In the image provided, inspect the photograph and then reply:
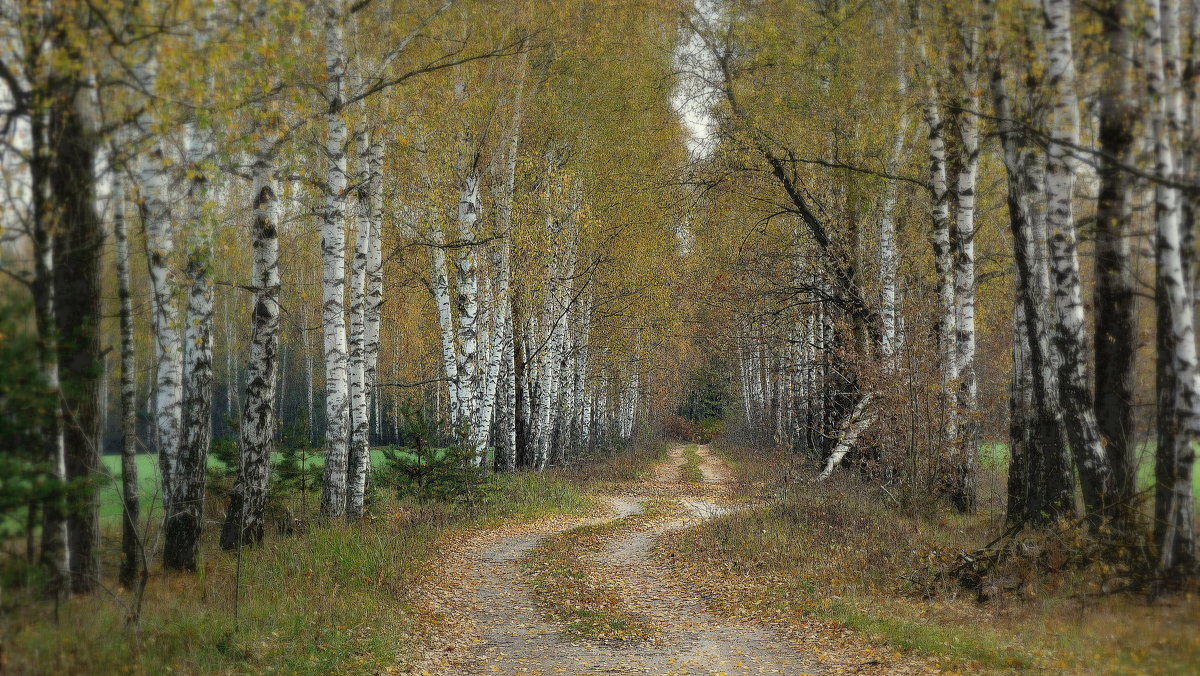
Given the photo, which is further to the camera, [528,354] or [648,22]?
[528,354]

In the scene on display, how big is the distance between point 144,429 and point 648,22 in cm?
1634

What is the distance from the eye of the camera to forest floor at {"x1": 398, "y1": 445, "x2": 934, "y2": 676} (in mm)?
6781

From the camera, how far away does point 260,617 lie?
7.18 metres

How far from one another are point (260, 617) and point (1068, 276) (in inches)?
329

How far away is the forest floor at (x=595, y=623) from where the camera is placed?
6.78 metres

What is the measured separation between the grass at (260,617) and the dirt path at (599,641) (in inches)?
20.1

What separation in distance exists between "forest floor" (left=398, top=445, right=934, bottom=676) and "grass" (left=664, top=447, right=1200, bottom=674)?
411 mm

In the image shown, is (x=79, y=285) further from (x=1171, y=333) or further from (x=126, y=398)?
(x=1171, y=333)

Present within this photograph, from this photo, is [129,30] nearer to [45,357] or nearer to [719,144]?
[45,357]

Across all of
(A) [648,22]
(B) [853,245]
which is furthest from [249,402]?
(A) [648,22]

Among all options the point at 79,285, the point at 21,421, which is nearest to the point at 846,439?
the point at 79,285

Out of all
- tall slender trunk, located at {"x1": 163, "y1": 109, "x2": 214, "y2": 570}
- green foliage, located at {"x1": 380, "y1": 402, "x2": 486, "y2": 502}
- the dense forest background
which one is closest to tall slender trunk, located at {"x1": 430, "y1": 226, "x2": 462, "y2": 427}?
the dense forest background

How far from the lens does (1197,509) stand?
6.60 meters

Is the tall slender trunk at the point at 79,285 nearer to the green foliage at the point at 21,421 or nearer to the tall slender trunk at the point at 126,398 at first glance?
the tall slender trunk at the point at 126,398
